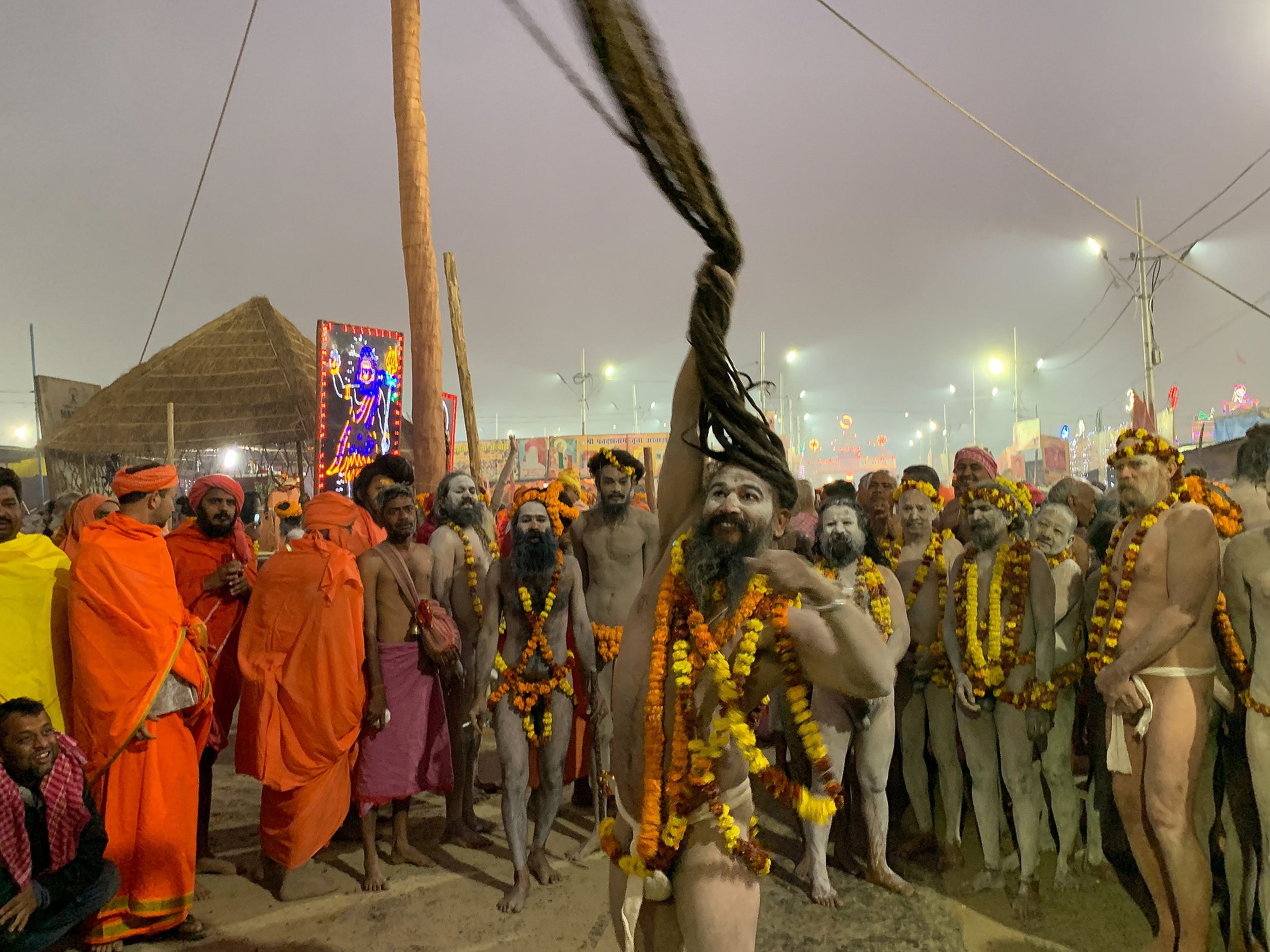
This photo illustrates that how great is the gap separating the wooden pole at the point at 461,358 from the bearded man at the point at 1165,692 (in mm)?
6293

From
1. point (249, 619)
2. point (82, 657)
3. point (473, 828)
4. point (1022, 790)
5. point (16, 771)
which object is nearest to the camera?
point (16, 771)

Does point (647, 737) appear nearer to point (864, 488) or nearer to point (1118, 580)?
point (1118, 580)

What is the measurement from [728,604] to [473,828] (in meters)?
3.97

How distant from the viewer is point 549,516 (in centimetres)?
483

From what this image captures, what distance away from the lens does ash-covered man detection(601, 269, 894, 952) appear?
2.20 metres

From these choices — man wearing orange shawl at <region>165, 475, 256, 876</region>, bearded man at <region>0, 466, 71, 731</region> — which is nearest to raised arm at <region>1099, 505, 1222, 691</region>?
man wearing orange shawl at <region>165, 475, 256, 876</region>

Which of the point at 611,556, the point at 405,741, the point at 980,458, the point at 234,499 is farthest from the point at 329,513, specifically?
the point at 980,458

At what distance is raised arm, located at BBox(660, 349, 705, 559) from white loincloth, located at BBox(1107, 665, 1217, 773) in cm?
243

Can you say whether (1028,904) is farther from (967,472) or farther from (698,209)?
(698,209)

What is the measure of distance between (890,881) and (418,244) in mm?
7202

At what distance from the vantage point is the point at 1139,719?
3617mm

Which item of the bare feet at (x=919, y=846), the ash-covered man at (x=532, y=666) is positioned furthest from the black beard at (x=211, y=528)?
the bare feet at (x=919, y=846)

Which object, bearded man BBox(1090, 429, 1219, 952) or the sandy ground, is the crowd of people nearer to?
bearded man BBox(1090, 429, 1219, 952)

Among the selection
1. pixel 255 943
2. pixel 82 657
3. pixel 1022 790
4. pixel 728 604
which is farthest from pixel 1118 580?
pixel 82 657
